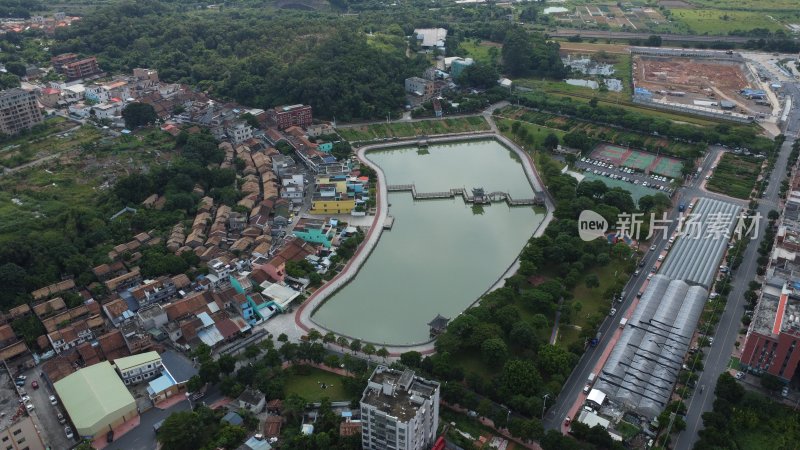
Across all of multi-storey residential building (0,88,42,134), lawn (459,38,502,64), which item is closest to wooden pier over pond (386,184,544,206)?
lawn (459,38,502,64)

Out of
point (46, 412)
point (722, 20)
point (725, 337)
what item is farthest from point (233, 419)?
point (722, 20)

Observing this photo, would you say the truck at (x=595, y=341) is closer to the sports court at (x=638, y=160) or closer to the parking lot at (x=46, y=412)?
the sports court at (x=638, y=160)

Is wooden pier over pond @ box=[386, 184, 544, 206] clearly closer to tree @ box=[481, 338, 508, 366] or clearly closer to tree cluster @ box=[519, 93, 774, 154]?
tree cluster @ box=[519, 93, 774, 154]

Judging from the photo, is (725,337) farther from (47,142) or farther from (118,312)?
(47,142)

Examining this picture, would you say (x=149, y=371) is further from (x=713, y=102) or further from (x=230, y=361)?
(x=713, y=102)

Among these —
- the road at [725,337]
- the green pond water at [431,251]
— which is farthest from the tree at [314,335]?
the road at [725,337]
